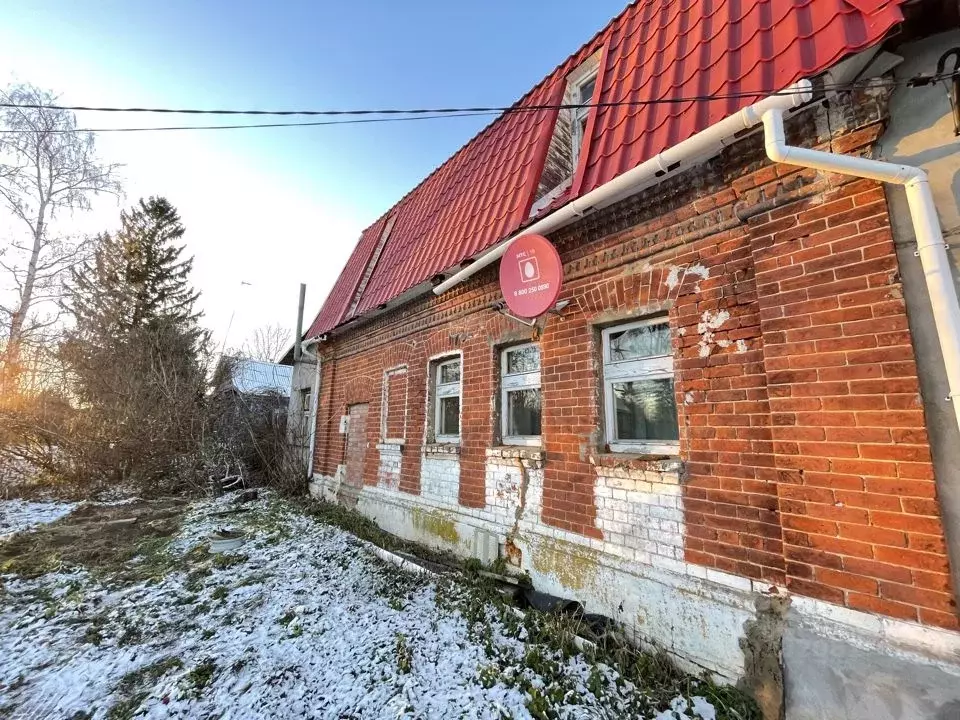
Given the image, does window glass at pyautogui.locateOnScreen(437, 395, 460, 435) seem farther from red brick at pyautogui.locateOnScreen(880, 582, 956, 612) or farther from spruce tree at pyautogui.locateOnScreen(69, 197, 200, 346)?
spruce tree at pyautogui.locateOnScreen(69, 197, 200, 346)

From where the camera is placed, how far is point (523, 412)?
4.97 meters

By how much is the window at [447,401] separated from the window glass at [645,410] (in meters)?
2.64

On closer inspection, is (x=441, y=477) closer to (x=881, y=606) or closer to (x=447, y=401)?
(x=447, y=401)

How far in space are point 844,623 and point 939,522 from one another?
76 centimetres

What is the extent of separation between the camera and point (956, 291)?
2.24 meters

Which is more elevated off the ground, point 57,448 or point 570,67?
point 570,67

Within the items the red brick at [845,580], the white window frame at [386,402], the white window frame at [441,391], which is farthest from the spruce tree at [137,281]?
the red brick at [845,580]

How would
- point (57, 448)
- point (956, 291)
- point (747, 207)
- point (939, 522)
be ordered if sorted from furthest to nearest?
point (57, 448)
point (747, 207)
point (956, 291)
point (939, 522)

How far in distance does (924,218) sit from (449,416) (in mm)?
5217

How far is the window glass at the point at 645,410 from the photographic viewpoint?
3576 millimetres

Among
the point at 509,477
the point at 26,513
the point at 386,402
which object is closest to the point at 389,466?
the point at 386,402

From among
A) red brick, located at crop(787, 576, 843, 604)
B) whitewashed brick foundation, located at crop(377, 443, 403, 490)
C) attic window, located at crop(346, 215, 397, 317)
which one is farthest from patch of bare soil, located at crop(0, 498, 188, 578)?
red brick, located at crop(787, 576, 843, 604)

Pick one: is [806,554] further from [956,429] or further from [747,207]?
[747,207]

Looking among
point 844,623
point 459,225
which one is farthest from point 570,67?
point 844,623
